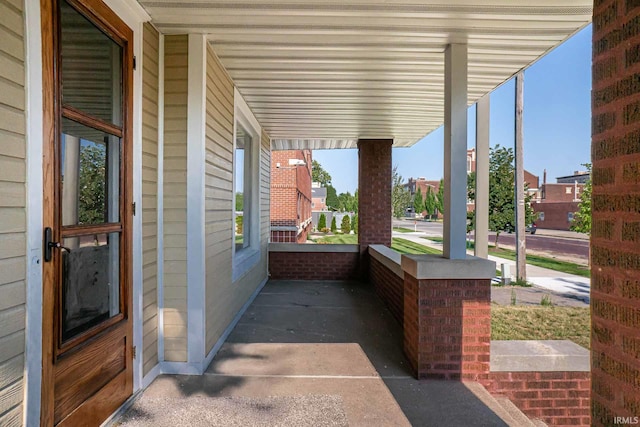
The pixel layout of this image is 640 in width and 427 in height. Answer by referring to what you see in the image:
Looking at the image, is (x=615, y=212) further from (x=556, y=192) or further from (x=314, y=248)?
(x=556, y=192)

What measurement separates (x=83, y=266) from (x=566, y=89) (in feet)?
123

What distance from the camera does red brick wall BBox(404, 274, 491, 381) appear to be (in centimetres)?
285

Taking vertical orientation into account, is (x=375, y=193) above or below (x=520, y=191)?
below

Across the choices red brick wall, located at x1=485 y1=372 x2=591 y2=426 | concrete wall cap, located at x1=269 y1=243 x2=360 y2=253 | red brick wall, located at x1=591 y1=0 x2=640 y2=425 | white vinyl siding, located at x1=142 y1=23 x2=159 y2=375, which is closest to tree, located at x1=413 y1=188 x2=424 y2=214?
concrete wall cap, located at x1=269 y1=243 x2=360 y2=253

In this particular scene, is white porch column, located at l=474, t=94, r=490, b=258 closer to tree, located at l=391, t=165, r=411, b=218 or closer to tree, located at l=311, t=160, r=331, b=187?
tree, located at l=391, t=165, r=411, b=218

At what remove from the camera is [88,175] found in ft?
6.72

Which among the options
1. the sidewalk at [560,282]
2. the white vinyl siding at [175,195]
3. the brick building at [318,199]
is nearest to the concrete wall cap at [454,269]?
the white vinyl siding at [175,195]

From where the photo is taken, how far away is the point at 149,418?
230 cm

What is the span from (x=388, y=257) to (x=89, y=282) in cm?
401

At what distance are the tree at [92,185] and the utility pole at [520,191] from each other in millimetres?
9933

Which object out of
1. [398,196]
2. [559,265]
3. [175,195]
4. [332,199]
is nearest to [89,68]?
[175,195]

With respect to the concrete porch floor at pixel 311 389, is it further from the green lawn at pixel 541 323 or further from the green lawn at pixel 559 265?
the green lawn at pixel 559 265

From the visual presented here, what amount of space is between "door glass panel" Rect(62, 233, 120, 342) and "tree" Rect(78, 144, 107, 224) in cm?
12

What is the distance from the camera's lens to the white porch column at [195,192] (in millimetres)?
2875
